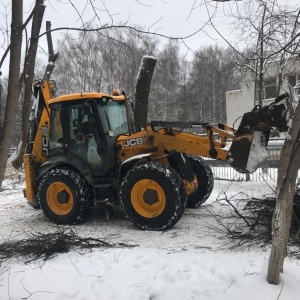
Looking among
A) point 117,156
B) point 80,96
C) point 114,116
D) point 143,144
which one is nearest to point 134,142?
point 143,144

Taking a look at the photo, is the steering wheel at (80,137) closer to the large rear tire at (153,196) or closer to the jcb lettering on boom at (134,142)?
the jcb lettering on boom at (134,142)

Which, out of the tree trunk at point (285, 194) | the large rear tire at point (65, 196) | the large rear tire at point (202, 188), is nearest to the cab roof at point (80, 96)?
the large rear tire at point (65, 196)

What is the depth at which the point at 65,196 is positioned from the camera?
7.29 metres

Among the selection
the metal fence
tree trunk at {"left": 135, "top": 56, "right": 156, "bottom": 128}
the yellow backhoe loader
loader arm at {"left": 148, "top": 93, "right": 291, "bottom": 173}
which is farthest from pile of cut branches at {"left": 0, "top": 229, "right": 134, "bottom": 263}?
tree trunk at {"left": 135, "top": 56, "right": 156, "bottom": 128}

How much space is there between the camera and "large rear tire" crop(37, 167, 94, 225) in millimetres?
7117

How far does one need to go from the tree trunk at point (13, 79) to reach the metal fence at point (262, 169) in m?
6.34

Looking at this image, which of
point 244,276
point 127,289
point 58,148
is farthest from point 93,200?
point 244,276

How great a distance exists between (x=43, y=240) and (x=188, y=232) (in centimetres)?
216

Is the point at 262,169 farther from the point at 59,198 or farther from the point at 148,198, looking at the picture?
the point at 59,198

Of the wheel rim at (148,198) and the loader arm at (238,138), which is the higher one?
the loader arm at (238,138)

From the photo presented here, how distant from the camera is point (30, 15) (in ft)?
12.9

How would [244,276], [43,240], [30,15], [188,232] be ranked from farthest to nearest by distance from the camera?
1. [188,232]
2. [43,240]
3. [244,276]
4. [30,15]

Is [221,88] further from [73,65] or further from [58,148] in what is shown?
[58,148]

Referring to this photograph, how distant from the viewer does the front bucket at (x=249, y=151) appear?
5953 millimetres
